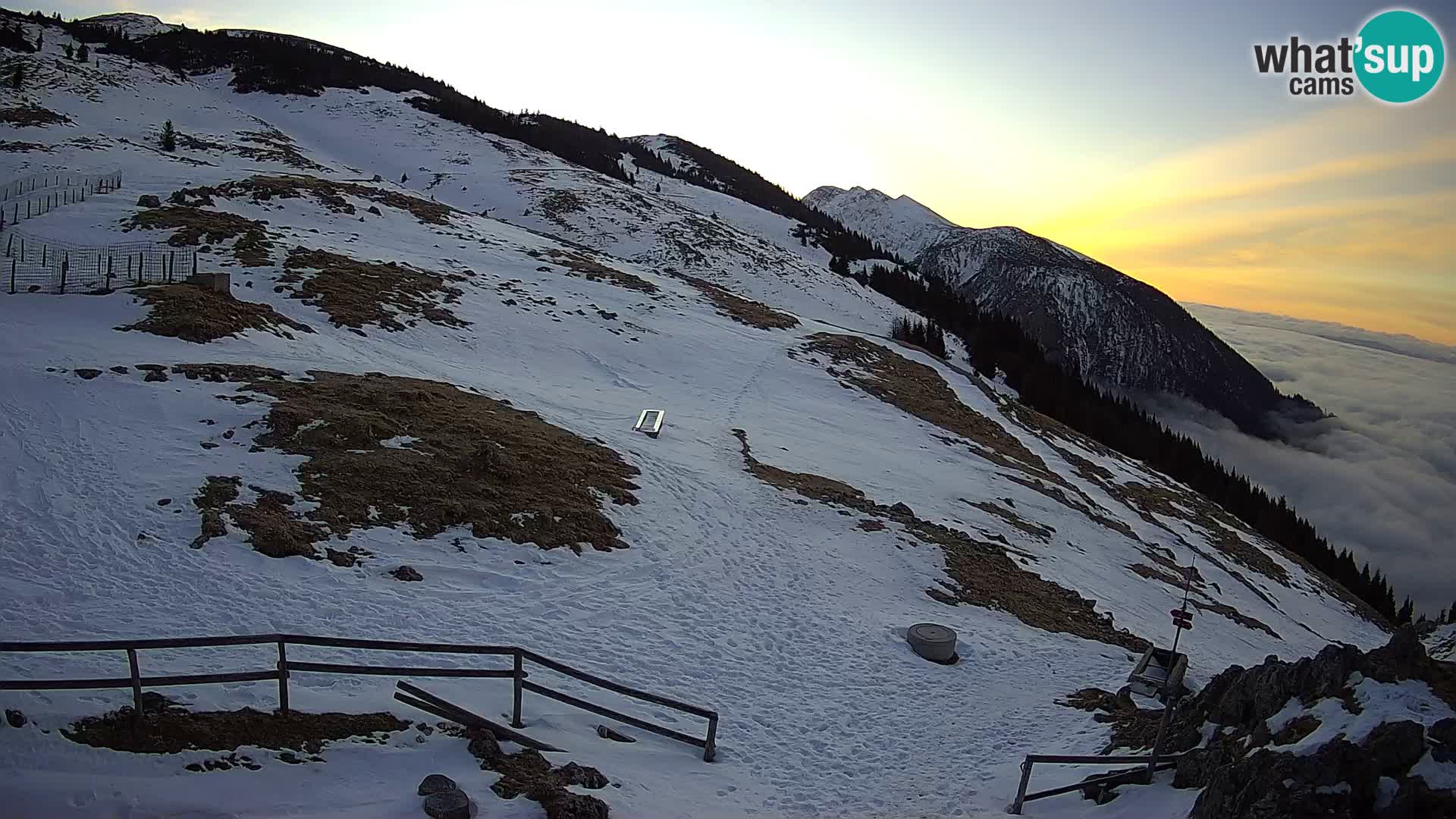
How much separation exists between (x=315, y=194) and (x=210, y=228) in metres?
12.4

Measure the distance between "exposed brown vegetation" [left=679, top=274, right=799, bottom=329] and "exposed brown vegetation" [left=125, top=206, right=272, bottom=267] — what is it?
24.0 m

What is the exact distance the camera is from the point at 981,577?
2103 centimetres

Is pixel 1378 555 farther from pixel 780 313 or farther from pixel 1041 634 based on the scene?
pixel 1041 634

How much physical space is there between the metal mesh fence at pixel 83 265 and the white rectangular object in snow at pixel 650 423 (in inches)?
624

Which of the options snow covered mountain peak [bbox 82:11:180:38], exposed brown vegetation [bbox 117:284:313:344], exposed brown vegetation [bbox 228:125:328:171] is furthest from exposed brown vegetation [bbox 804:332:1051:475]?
snow covered mountain peak [bbox 82:11:180:38]

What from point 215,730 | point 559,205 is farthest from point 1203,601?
point 559,205

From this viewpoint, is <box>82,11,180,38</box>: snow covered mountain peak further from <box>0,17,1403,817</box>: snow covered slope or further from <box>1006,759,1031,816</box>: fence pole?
<box>1006,759,1031,816</box>: fence pole

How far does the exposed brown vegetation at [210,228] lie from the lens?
103ft

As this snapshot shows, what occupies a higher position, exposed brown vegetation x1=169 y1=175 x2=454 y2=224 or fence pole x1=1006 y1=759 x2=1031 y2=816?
exposed brown vegetation x1=169 y1=175 x2=454 y2=224

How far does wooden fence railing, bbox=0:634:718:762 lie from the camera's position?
772cm

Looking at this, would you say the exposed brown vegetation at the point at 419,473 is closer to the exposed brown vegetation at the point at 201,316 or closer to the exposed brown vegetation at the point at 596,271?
the exposed brown vegetation at the point at 201,316

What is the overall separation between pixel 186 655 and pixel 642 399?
20830 millimetres

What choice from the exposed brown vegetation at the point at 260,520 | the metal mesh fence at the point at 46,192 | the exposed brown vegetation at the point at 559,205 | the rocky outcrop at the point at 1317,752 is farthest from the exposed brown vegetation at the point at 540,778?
the exposed brown vegetation at the point at 559,205

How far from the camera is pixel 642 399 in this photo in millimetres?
30344
